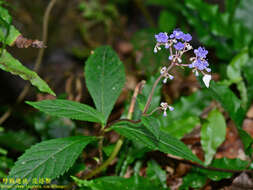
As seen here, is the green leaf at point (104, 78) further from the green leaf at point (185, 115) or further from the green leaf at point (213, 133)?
the green leaf at point (213, 133)

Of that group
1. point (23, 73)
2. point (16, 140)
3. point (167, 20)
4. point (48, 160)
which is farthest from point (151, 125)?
point (167, 20)

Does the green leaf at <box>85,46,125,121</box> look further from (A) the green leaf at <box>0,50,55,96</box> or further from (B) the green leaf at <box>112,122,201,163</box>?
(A) the green leaf at <box>0,50,55,96</box>

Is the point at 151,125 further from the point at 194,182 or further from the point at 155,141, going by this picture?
the point at 194,182

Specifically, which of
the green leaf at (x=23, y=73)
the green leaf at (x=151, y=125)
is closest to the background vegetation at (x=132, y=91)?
the green leaf at (x=23, y=73)

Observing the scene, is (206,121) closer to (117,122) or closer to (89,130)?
(117,122)

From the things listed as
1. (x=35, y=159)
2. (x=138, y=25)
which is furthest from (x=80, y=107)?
(x=138, y=25)

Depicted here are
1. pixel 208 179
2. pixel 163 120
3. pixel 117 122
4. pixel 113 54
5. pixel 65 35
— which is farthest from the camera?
pixel 65 35
